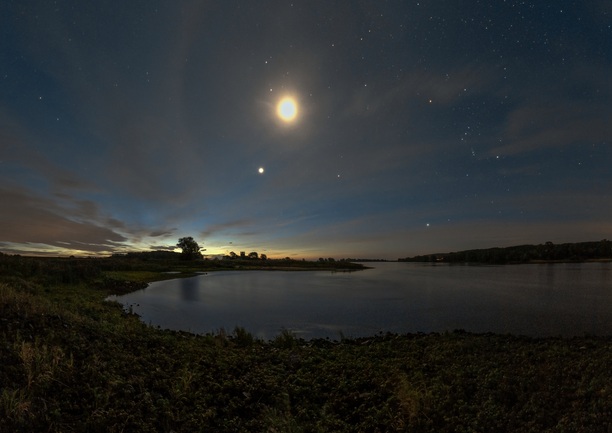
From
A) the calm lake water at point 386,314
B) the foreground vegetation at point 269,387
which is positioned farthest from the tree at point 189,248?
the foreground vegetation at point 269,387

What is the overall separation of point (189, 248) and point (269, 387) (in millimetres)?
163642

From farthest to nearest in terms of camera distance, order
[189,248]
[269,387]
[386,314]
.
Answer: [189,248], [386,314], [269,387]

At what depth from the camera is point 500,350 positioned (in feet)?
46.3

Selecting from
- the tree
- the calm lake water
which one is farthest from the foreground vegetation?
the tree

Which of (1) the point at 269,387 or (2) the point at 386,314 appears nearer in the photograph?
(1) the point at 269,387

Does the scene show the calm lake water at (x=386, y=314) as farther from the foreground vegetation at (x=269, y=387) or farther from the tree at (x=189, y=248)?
the tree at (x=189, y=248)

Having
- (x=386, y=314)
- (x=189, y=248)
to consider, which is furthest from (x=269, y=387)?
(x=189, y=248)

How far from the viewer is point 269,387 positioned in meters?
10.1

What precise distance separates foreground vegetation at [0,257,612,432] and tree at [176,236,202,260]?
156m

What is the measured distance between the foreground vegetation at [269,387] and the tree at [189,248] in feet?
510

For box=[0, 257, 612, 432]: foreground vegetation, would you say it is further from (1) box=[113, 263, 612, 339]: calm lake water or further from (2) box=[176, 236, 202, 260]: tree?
(2) box=[176, 236, 202, 260]: tree

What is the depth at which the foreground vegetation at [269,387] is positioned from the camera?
22.7 feet

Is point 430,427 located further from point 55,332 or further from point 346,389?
point 55,332

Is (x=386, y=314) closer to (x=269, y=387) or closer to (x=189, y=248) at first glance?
(x=269, y=387)
